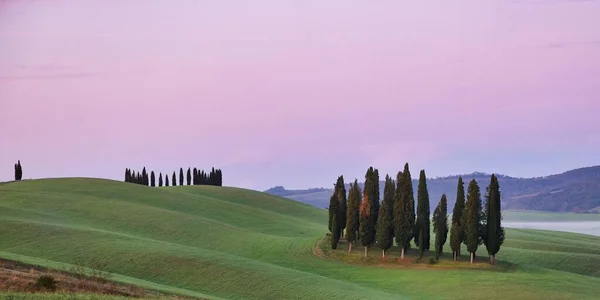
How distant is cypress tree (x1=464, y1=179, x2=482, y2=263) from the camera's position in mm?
75188

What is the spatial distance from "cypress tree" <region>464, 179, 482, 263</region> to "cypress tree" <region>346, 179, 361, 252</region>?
38.6 ft

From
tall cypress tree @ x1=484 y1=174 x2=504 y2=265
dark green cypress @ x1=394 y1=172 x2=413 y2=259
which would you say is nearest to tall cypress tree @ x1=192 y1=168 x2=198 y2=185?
dark green cypress @ x1=394 y1=172 x2=413 y2=259

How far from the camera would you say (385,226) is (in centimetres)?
7831

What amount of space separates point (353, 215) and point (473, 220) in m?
12.9

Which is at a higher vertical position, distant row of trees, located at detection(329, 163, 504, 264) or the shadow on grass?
distant row of trees, located at detection(329, 163, 504, 264)

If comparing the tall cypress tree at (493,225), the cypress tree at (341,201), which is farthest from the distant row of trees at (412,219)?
the cypress tree at (341,201)

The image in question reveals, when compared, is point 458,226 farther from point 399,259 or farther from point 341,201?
point 341,201

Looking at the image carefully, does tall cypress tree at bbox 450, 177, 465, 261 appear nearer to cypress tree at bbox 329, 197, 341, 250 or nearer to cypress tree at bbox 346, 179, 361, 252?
cypress tree at bbox 346, 179, 361, 252

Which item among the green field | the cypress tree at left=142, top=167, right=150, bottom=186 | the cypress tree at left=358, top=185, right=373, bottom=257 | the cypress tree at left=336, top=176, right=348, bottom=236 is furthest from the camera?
the cypress tree at left=142, top=167, right=150, bottom=186

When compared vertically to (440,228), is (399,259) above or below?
below

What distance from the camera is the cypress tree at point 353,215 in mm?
81500

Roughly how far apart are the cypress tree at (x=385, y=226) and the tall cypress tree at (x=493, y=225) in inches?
368

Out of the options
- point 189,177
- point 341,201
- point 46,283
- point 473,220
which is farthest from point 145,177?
point 46,283

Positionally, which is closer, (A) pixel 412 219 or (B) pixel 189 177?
(A) pixel 412 219
